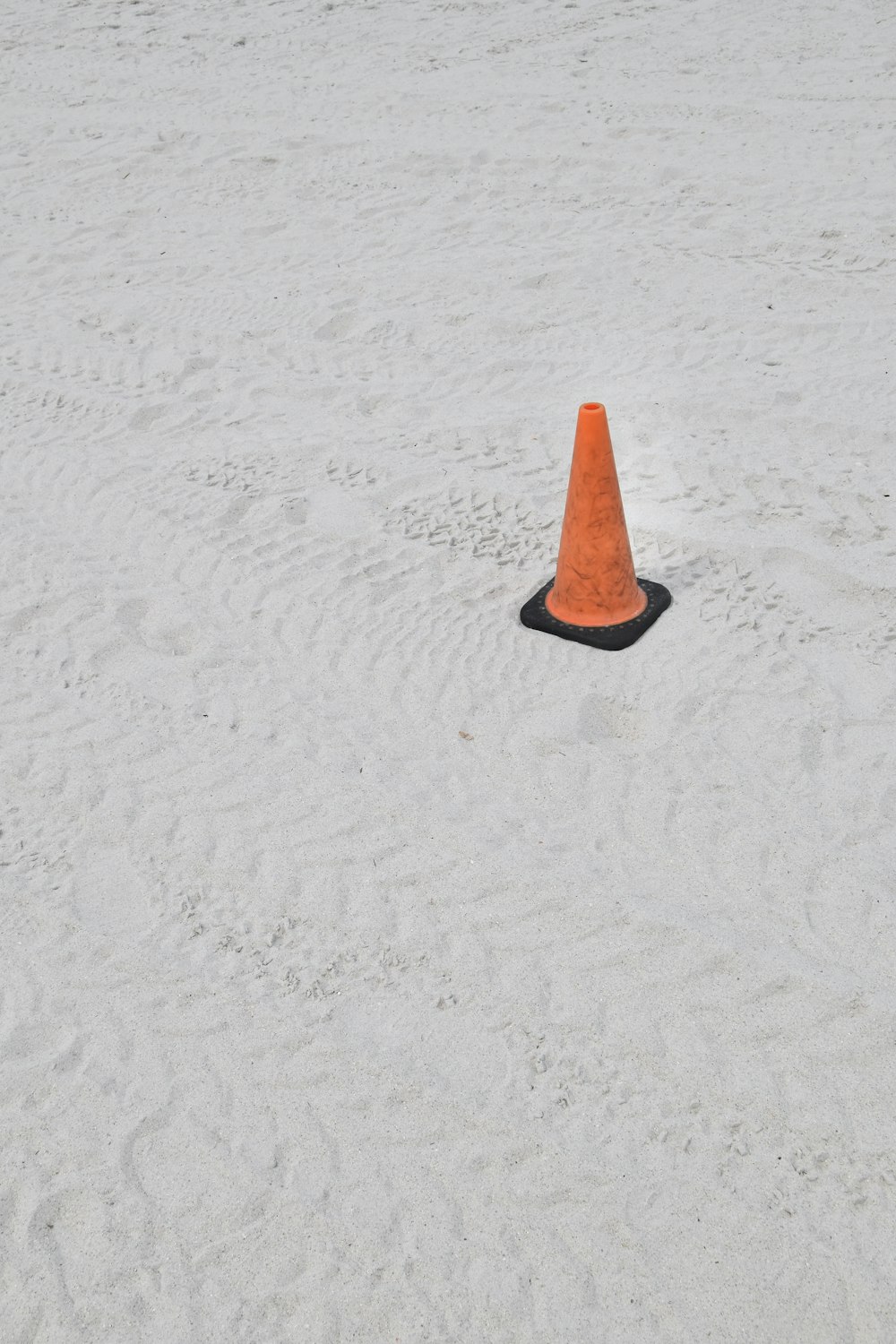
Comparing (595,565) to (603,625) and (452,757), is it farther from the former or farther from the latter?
(452,757)

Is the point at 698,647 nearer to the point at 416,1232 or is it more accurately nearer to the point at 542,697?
the point at 542,697

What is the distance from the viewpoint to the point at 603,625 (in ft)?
12.6

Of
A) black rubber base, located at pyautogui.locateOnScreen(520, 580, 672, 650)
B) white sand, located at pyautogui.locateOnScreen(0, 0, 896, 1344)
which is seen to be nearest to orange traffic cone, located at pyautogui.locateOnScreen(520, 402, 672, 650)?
black rubber base, located at pyautogui.locateOnScreen(520, 580, 672, 650)

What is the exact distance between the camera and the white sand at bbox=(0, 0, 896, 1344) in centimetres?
224

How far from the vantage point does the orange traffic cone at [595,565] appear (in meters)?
3.75

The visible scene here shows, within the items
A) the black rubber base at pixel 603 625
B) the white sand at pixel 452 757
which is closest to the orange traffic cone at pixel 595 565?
the black rubber base at pixel 603 625

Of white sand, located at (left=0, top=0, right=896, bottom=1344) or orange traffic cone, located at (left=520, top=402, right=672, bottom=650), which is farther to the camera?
orange traffic cone, located at (left=520, top=402, right=672, bottom=650)

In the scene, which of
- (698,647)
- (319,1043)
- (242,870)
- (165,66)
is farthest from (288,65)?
(319,1043)

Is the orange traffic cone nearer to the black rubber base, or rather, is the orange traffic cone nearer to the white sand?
the black rubber base

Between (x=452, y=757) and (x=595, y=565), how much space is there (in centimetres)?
93

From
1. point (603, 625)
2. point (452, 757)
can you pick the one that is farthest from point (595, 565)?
point (452, 757)

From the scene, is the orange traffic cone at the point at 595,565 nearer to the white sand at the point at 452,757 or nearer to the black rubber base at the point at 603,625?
the black rubber base at the point at 603,625

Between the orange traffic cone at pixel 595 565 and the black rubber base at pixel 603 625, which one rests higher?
the orange traffic cone at pixel 595 565

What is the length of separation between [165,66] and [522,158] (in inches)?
142
